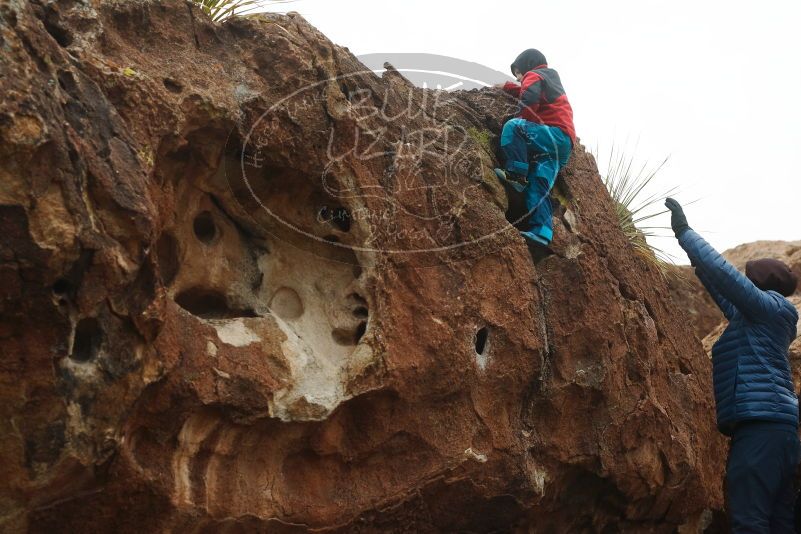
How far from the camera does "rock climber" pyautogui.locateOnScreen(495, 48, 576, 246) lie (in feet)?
21.9

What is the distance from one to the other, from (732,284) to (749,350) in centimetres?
47

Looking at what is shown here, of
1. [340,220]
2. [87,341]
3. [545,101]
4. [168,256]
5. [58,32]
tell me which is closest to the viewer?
[87,341]

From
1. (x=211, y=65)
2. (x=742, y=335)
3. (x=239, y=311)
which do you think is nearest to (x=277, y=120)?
(x=211, y=65)

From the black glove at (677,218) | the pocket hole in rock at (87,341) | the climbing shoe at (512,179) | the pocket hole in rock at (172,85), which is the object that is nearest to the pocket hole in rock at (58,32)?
the pocket hole in rock at (172,85)

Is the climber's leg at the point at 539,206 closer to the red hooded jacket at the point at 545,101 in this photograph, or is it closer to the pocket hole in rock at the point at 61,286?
the red hooded jacket at the point at 545,101

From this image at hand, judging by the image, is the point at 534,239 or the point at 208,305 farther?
the point at 534,239

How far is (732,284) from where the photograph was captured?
21.1ft

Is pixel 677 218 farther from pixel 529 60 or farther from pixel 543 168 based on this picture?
pixel 529 60

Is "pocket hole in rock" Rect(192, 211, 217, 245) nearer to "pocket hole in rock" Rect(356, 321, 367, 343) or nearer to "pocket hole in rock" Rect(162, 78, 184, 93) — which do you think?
"pocket hole in rock" Rect(162, 78, 184, 93)

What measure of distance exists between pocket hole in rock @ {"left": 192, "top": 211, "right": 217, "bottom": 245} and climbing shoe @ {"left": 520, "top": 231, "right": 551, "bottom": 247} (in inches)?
86.0

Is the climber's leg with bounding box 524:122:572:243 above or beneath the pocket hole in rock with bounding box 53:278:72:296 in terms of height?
above

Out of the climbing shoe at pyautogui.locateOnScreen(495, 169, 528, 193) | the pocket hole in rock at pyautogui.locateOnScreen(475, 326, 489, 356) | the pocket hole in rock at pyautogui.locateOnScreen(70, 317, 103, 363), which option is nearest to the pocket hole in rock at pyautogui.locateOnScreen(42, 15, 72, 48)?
the pocket hole in rock at pyautogui.locateOnScreen(70, 317, 103, 363)

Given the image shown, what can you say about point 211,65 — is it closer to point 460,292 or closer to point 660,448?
point 460,292

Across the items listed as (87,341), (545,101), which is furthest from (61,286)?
(545,101)
